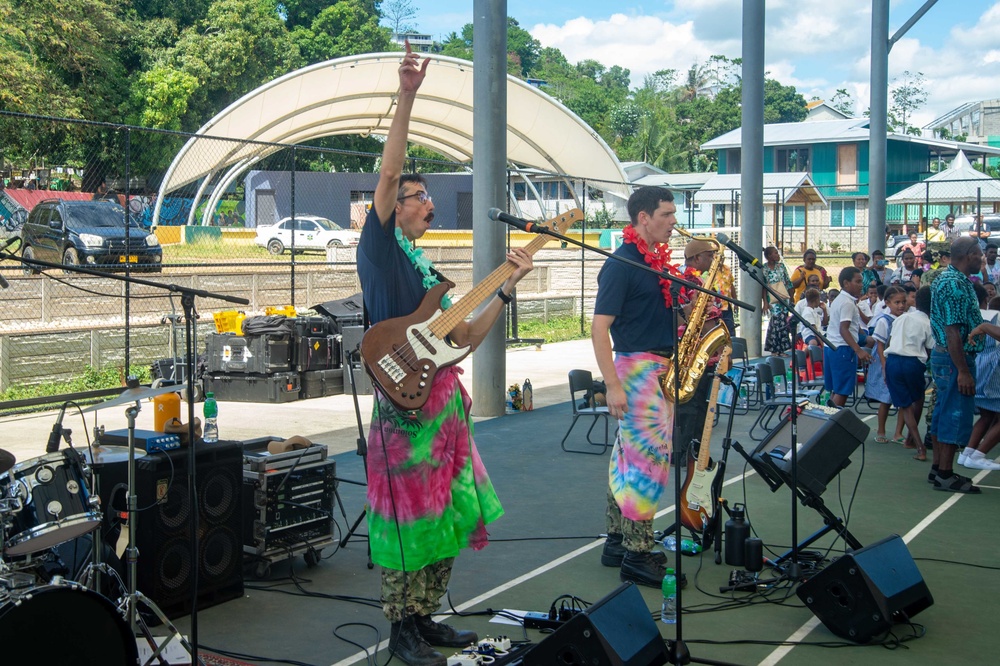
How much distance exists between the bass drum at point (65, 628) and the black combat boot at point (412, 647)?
1.25 meters

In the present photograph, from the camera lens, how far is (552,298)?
2314 cm

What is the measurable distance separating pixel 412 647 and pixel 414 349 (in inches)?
53.9

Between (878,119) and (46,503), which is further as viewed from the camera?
(878,119)

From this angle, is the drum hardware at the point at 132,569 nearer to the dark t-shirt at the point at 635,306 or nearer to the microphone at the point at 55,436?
the microphone at the point at 55,436

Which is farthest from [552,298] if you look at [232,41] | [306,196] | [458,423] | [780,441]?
[232,41]

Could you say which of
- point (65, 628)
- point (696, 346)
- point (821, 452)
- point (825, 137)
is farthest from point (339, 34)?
point (65, 628)

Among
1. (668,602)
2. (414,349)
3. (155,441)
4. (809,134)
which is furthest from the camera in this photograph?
(809,134)

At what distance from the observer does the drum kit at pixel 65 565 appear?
3.55 m

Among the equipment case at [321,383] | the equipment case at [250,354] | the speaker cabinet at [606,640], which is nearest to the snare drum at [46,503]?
the speaker cabinet at [606,640]

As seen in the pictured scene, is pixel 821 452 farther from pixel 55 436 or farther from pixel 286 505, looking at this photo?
pixel 55 436

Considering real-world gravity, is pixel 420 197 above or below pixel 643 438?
above

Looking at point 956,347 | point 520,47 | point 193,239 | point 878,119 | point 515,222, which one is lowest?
point 956,347

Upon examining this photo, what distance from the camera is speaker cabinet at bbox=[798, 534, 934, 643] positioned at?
16.2 ft

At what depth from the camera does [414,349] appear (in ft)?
14.7
